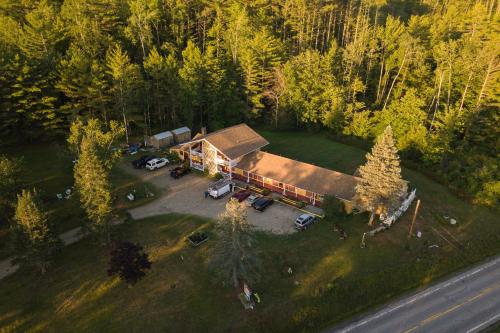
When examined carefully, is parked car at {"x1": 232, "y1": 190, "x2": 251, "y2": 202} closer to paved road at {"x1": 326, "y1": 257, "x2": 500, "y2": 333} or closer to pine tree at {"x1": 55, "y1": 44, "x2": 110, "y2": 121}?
paved road at {"x1": 326, "y1": 257, "x2": 500, "y2": 333}

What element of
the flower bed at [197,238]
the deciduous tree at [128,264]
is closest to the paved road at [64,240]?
the deciduous tree at [128,264]

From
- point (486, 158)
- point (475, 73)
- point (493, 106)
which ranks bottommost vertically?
point (486, 158)

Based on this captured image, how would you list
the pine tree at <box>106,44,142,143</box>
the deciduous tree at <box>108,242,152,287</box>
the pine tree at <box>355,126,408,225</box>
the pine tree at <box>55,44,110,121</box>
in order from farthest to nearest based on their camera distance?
the pine tree at <box>106,44,142,143</box>, the pine tree at <box>55,44,110,121</box>, the pine tree at <box>355,126,408,225</box>, the deciduous tree at <box>108,242,152,287</box>

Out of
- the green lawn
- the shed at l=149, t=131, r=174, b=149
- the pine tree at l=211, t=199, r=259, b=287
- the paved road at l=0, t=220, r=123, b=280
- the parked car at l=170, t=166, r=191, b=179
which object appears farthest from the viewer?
the shed at l=149, t=131, r=174, b=149

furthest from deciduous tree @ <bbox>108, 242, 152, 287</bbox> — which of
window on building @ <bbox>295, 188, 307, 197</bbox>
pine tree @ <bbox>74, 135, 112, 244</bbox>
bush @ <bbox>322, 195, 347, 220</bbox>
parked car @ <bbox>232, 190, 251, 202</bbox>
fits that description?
window on building @ <bbox>295, 188, 307, 197</bbox>

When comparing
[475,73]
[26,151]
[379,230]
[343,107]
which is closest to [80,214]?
[26,151]

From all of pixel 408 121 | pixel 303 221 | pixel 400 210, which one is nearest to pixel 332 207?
pixel 303 221

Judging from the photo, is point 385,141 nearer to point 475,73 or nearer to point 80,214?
point 475,73
